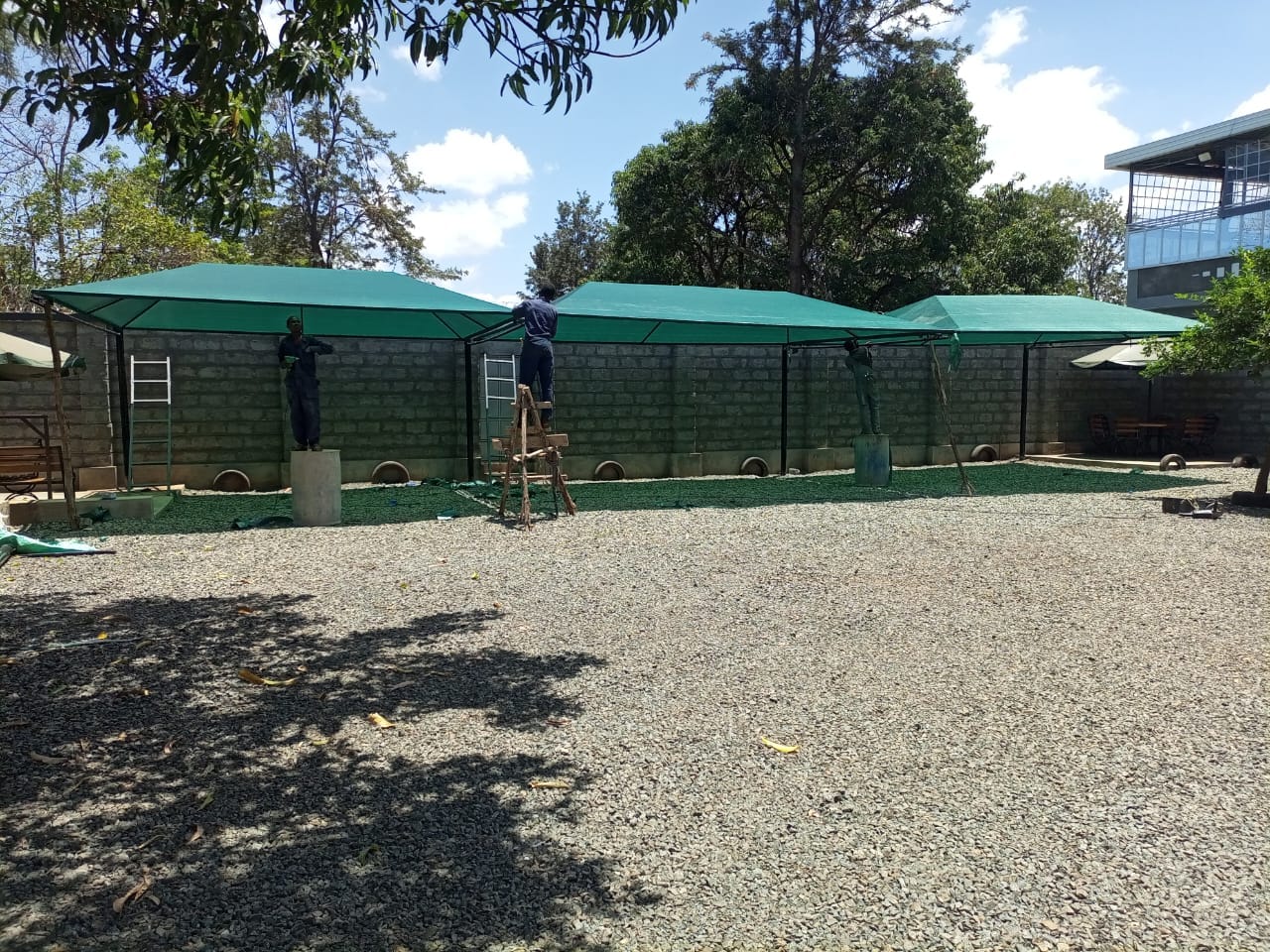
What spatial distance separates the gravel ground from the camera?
2.25 metres

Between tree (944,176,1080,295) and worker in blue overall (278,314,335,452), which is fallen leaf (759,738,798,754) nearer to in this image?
worker in blue overall (278,314,335,452)

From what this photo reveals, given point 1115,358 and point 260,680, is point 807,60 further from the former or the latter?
point 260,680

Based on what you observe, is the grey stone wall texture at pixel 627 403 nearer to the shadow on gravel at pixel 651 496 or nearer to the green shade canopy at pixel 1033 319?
the shadow on gravel at pixel 651 496

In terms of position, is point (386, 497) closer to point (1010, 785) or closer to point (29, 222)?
point (1010, 785)

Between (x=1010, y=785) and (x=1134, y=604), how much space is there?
2.98m

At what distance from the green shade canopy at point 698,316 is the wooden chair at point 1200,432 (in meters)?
6.76

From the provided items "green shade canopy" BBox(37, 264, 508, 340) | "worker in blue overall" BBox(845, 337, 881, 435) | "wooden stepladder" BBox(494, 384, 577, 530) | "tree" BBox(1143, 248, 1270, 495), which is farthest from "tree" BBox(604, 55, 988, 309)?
"wooden stepladder" BBox(494, 384, 577, 530)

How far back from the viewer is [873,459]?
37.6 ft

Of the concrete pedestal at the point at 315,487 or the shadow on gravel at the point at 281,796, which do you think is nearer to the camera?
the shadow on gravel at the point at 281,796

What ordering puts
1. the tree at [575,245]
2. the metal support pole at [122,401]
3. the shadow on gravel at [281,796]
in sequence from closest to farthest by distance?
the shadow on gravel at [281,796] → the metal support pole at [122,401] → the tree at [575,245]

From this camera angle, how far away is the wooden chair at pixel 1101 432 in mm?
15789

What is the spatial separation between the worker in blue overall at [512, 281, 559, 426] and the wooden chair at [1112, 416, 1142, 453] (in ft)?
36.1

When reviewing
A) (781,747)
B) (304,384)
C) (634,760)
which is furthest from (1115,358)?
(634,760)

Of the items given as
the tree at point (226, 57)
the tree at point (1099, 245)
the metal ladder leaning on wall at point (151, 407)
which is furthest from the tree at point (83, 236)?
the tree at point (1099, 245)
